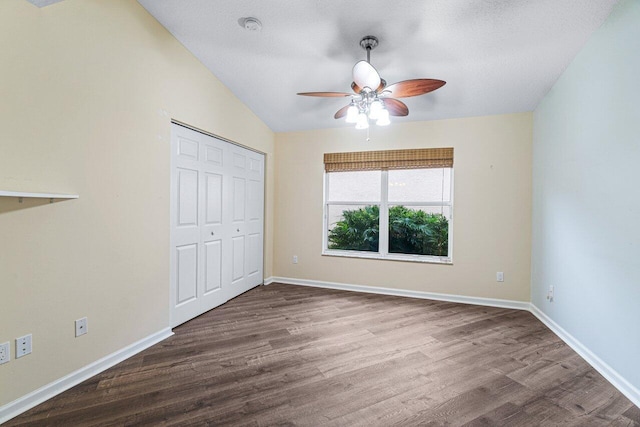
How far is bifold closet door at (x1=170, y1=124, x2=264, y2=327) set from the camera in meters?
2.74

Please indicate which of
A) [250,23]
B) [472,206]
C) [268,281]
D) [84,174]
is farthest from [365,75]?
[268,281]

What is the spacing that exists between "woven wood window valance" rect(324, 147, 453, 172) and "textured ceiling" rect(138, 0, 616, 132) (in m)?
0.57

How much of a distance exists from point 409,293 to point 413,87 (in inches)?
104

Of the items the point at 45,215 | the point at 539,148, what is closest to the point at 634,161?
the point at 539,148

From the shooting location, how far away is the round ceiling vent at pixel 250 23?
2.27 metres

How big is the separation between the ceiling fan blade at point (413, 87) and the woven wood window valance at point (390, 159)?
5.09 ft

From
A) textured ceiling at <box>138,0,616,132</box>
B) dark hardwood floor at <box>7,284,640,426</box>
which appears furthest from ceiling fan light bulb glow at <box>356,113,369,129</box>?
dark hardwood floor at <box>7,284,640,426</box>

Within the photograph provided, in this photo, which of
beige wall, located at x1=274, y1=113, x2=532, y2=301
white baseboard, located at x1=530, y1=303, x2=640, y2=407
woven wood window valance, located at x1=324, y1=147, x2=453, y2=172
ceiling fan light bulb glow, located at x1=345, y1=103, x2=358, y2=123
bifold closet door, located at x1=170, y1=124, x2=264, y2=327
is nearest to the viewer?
white baseboard, located at x1=530, y1=303, x2=640, y2=407

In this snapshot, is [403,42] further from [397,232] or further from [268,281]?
[268,281]

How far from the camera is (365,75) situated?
6.53 ft

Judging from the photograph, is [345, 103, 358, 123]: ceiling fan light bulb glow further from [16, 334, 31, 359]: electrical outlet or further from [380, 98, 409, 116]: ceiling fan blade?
[16, 334, 31, 359]: electrical outlet

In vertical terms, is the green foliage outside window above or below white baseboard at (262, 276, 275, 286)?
above

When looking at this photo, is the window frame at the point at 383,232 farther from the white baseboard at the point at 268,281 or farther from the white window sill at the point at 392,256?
the white baseboard at the point at 268,281

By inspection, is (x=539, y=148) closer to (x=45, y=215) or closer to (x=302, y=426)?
(x=302, y=426)
